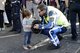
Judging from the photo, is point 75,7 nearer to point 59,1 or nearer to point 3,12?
point 3,12

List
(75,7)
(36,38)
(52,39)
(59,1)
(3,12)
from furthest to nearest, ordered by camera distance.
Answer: (59,1) < (3,12) < (36,38) < (75,7) < (52,39)

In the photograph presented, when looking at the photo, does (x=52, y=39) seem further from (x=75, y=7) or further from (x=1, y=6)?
(x=1, y=6)

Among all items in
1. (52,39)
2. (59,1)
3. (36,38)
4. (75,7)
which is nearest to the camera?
(52,39)

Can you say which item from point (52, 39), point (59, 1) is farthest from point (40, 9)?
point (59, 1)

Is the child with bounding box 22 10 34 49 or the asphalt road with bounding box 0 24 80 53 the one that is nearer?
the asphalt road with bounding box 0 24 80 53

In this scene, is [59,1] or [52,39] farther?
[59,1]

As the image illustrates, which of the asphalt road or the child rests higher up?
the child

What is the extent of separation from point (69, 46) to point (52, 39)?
641 millimetres

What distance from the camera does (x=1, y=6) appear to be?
1302 centimetres

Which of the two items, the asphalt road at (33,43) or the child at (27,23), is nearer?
the asphalt road at (33,43)

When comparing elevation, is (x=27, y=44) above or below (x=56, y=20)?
below

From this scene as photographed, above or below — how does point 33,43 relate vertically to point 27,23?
below

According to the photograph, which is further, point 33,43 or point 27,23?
point 33,43

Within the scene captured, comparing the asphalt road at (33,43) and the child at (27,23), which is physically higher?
the child at (27,23)
